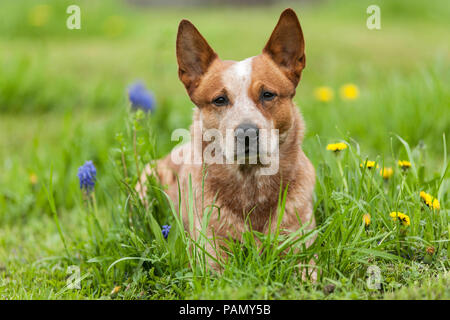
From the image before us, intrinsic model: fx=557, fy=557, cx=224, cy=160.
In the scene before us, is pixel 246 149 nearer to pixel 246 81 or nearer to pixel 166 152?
pixel 246 81

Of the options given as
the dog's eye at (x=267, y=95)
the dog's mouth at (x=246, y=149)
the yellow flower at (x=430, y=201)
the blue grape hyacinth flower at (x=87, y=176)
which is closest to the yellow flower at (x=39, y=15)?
the blue grape hyacinth flower at (x=87, y=176)

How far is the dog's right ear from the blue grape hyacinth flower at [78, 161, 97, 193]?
0.68 m

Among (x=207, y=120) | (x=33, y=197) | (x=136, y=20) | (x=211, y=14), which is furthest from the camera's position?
(x=211, y=14)

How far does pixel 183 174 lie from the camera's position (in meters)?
2.95

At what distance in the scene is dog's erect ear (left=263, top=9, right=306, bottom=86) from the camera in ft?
8.07

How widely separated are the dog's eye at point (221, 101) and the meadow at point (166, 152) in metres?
0.44

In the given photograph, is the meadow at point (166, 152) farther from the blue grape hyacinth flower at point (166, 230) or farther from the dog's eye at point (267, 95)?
the dog's eye at point (267, 95)

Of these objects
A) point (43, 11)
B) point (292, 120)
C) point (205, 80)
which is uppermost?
point (43, 11)

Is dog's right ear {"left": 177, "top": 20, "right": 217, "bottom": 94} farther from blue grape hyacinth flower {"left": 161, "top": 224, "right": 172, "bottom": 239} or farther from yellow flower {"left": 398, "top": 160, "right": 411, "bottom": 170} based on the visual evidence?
yellow flower {"left": 398, "top": 160, "right": 411, "bottom": 170}

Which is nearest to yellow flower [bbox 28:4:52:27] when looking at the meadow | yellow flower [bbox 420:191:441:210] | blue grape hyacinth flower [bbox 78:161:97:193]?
Answer: the meadow
